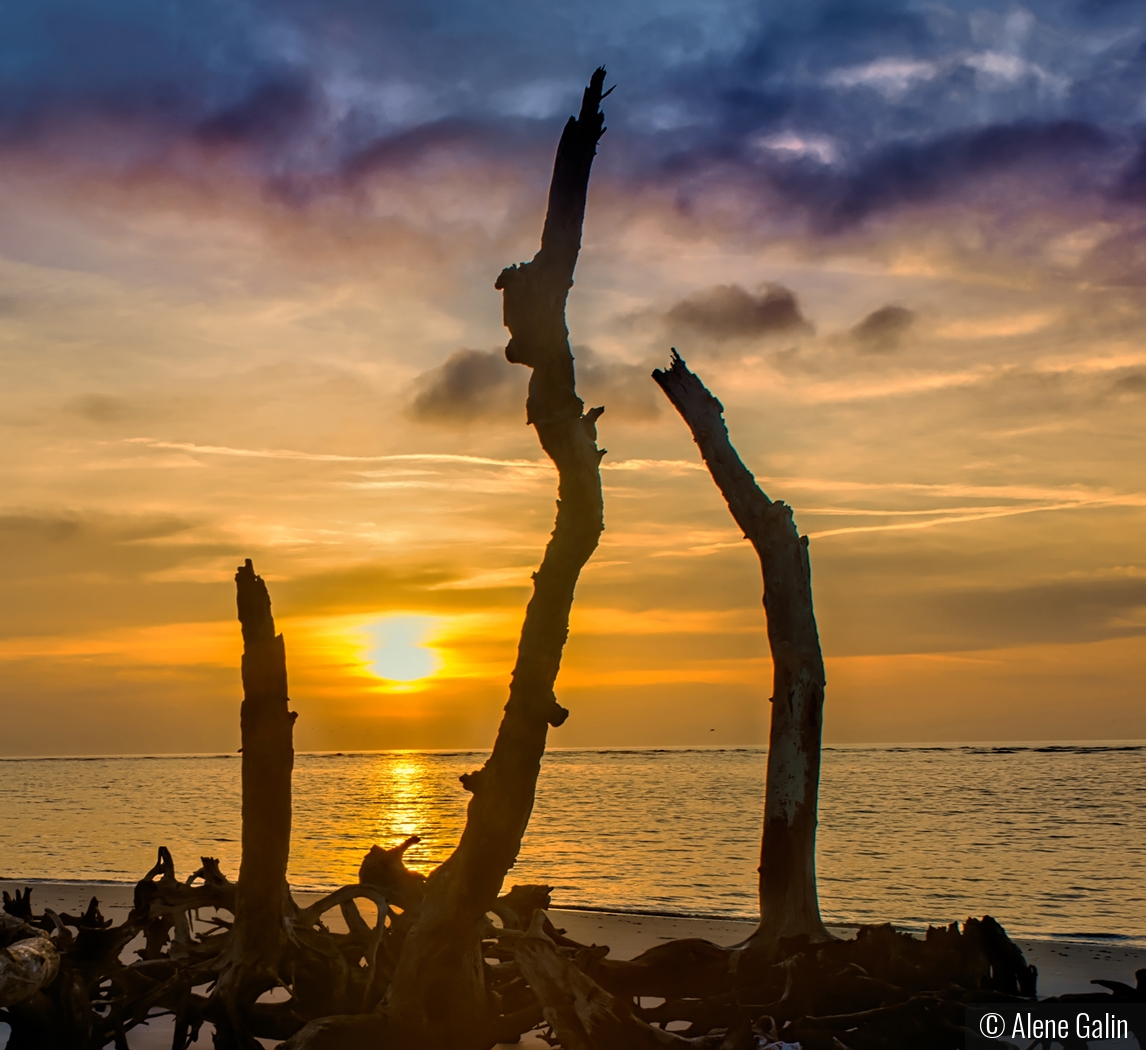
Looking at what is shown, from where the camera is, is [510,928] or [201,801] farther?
[201,801]

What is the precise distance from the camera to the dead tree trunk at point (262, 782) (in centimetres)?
827

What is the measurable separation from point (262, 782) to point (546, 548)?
317cm

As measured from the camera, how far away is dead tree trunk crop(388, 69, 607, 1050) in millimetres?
6746

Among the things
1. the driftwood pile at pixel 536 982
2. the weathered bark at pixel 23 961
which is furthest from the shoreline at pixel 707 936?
the weathered bark at pixel 23 961

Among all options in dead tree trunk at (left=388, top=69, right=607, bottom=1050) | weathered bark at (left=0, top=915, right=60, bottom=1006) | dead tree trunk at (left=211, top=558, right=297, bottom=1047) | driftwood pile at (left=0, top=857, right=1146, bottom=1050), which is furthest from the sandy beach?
dead tree trunk at (left=388, top=69, right=607, bottom=1050)

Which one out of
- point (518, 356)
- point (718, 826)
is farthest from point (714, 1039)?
point (718, 826)

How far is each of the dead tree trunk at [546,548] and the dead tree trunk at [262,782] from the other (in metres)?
1.86

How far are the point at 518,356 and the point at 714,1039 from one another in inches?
178

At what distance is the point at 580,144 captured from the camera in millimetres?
6543

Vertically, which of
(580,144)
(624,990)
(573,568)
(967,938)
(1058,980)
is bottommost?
(1058,980)

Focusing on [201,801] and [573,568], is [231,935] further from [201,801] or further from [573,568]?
[201,801]

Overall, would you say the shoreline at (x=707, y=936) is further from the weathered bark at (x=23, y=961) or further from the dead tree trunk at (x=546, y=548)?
the weathered bark at (x=23, y=961)

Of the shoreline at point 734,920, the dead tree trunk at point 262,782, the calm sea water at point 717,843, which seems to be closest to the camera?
the dead tree trunk at point 262,782

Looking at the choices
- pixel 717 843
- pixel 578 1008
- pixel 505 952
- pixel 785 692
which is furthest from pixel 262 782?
pixel 717 843
